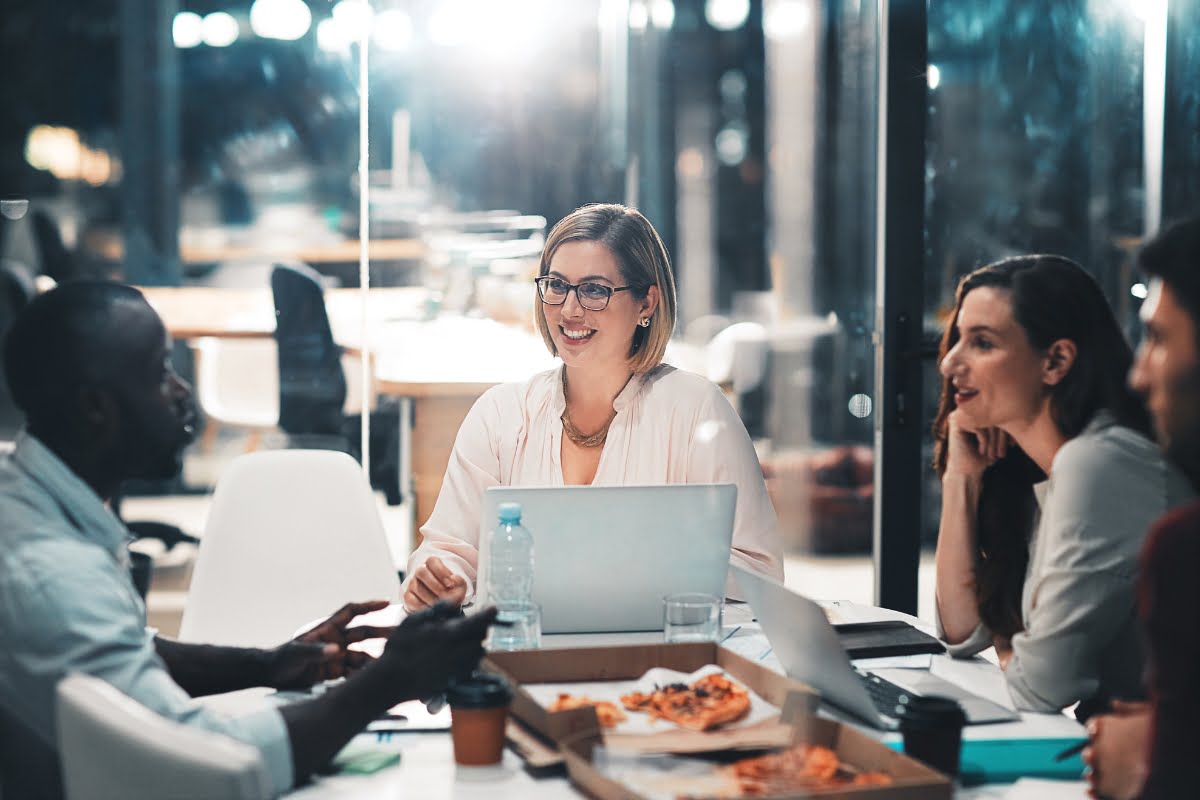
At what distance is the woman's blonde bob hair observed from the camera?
2.77 m

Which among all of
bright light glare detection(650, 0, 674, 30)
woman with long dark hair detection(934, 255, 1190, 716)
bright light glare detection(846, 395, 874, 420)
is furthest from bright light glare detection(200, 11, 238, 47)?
woman with long dark hair detection(934, 255, 1190, 716)

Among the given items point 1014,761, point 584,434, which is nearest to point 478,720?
point 1014,761

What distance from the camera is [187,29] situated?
15.7ft

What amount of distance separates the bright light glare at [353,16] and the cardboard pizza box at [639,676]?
3.07 meters

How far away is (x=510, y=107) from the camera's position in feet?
15.2

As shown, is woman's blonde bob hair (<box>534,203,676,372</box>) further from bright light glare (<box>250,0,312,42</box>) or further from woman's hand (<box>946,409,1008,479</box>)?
bright light glare (<box>250,0,312,42</box>)

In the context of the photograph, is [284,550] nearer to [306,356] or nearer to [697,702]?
[697,702]

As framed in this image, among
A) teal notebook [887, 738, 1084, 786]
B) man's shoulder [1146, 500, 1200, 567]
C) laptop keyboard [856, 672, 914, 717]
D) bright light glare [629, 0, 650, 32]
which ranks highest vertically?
bright light glare [629, 0, 650, 32]

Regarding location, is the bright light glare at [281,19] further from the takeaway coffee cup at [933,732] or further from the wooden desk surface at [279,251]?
the takeaway coffee cup at [933,732]

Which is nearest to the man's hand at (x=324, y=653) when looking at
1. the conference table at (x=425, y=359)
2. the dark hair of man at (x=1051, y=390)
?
the dark hair of man at (x=1051, y=390)

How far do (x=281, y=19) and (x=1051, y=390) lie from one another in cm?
326

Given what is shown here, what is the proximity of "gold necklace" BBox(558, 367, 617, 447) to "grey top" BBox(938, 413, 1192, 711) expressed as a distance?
1027mm

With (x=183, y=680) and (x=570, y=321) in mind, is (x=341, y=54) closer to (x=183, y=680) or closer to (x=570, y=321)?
(x=570, y=321)

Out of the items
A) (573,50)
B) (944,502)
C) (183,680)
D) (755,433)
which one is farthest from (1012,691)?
(755,433)
